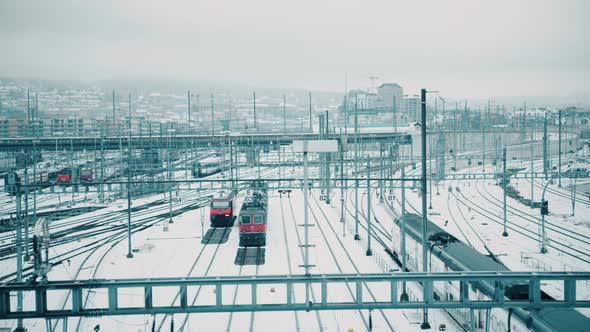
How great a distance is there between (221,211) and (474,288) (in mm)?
12428

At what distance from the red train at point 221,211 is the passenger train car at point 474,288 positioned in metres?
7.51

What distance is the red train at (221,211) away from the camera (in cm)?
1908

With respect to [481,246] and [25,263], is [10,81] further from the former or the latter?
[481,246]

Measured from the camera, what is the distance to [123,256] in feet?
48.6

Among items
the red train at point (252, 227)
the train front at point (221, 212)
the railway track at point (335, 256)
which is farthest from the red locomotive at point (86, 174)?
the red train at point (252, 227)

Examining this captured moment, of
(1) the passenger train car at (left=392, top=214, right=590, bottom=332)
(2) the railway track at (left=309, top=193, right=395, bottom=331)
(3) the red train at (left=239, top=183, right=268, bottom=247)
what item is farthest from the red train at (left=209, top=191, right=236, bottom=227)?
(1) the passenger train car at (left=392, top=214, right=590, bottom=332)

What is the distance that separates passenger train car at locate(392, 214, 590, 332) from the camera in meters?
6.27

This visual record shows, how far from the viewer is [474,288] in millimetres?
8281

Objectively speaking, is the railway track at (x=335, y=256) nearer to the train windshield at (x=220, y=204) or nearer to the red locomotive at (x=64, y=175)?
the train windshield at (x=220, y=204)

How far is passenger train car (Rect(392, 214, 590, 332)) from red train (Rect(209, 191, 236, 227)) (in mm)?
7512

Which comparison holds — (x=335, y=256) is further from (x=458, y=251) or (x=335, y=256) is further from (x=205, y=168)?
(x=205, y=168)

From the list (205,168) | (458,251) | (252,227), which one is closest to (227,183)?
(205,168)

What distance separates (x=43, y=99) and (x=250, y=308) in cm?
7450

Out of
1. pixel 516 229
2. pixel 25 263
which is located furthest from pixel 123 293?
pixel 516 229
